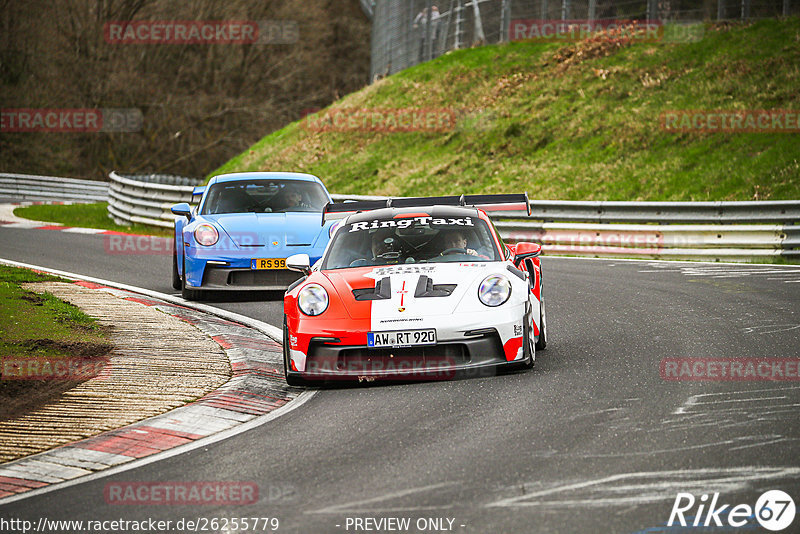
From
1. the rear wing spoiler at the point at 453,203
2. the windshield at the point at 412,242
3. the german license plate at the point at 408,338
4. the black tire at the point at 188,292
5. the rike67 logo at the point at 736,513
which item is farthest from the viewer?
the black tire at the point at 188,292

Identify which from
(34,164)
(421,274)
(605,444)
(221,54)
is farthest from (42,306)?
(221,54)

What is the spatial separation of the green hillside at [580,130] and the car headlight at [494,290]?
43.5 ft

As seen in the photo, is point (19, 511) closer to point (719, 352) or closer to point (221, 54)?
point (719, 352)

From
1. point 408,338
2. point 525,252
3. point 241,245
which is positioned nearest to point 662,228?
point 241,245

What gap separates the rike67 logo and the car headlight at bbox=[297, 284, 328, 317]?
3553mm

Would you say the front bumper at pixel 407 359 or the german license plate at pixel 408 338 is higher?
the german license plate at pixel 408 338

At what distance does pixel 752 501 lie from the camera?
441cm

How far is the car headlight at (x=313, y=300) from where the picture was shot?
7469 millimetres

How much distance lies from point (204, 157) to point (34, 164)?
7372mm

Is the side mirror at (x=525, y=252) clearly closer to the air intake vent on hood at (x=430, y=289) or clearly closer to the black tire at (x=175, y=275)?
the air intake vent on hood at (x=430, y=289)

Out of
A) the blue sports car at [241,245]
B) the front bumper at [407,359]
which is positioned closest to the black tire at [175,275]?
the blue sports car at [241,245]

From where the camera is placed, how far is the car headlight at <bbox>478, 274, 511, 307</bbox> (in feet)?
24.3

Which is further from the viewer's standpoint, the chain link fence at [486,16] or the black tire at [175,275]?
the chain link fence at [486,16]

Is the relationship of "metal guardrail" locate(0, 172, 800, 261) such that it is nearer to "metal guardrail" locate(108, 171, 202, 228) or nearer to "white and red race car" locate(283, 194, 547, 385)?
"metal guardrail" locate(108, 171, 202, 228)
